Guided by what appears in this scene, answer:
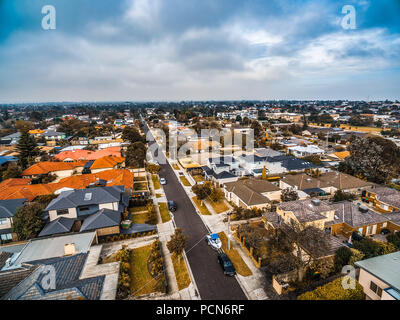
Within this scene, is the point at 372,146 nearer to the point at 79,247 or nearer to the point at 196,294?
the point at 196,294

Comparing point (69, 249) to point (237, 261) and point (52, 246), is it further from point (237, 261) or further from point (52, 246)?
point (237, 261)

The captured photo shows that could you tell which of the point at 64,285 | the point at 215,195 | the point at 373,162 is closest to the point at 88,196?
the point at 64,285

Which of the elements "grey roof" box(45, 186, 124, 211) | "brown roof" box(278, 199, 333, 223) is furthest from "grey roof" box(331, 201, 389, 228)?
"grey roof" box(45, 186, 124, 211)

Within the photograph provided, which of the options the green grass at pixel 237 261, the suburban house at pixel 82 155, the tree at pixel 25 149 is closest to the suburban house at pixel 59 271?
the green grass at pixel 237 261

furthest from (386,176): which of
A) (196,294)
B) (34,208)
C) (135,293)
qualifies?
(34,208)

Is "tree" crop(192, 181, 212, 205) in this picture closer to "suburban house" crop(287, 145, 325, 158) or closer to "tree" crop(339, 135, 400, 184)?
"tree" crop(339, 135, 400, 184)

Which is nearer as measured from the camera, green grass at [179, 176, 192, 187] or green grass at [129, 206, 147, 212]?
green grass at [129, 206, 147, 212]
